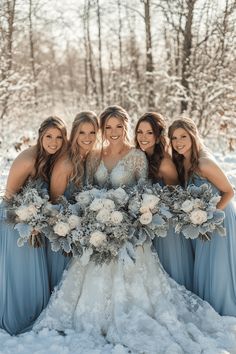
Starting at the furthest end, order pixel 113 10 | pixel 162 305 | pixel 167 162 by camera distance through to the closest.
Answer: pixel 113 10 < pixel 167 162 < pixel 162 305

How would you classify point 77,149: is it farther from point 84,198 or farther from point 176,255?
point 176,255

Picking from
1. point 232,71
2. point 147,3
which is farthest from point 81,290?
point 147,3

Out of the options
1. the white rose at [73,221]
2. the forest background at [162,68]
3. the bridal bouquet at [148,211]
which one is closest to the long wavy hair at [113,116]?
the bridal bouquet at [148,211]

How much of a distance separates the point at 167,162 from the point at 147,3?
458 inches

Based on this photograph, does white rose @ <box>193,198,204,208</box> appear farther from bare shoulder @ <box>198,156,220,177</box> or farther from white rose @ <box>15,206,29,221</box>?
white rose @ <box>15,206,29,221</box>

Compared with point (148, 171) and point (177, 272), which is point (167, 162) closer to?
point (148, 171)

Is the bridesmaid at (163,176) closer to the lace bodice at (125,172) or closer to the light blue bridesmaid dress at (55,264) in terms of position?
the lace bodice at (125,172)

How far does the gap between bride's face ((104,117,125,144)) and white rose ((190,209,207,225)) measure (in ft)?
3.19

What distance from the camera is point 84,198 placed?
3.68 metres

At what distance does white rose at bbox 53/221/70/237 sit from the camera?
3.60m

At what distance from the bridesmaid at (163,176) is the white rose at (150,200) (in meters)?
0.43

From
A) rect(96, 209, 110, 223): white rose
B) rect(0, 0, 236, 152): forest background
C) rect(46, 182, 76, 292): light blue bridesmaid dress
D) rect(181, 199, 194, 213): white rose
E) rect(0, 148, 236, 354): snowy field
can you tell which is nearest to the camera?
rect(0, 148, 236, 354): snowy field

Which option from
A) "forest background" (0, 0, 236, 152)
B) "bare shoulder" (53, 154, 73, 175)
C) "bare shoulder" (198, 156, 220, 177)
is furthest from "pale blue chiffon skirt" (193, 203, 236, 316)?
"forest background" (0, 0, 236, 152)

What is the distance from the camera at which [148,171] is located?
13.3ft
